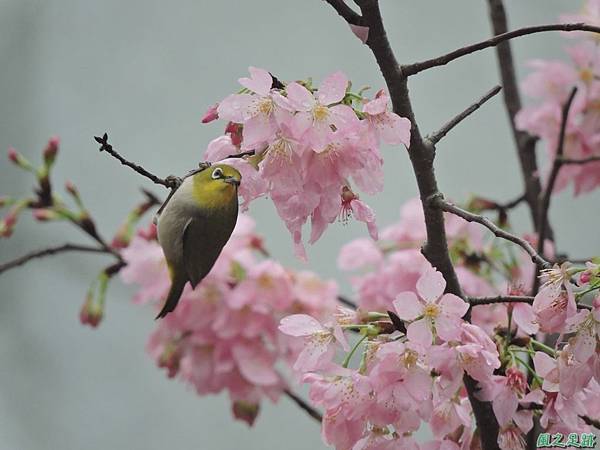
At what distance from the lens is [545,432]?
51 centimetres

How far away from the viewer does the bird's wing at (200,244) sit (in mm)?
450

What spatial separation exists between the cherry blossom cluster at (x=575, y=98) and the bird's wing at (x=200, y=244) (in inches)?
19.8

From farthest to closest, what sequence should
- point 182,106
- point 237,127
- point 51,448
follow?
point 51,448 → point 182,106 → point 237,127

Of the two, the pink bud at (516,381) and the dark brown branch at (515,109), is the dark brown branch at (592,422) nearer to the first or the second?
the pink bud at (516,381)

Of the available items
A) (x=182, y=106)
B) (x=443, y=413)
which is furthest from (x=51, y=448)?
(x=443, y=413)

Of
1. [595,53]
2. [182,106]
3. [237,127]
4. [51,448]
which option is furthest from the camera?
[51,448]

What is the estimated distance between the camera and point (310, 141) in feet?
1.42

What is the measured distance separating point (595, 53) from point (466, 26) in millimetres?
1106

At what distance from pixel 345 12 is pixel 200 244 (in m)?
0.13

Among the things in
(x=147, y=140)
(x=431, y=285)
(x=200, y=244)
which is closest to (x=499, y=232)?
(x=431, y=285)

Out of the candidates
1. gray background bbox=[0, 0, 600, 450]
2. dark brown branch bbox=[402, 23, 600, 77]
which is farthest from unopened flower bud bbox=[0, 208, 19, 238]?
gray background bbox=[0, 0, 600, 450]

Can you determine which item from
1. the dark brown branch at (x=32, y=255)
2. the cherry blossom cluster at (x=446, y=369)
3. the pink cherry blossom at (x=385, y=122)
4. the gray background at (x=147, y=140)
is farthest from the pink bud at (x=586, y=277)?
the gray background at (x=147, y=140)

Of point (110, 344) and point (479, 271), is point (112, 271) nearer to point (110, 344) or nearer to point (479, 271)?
point (479, 271)

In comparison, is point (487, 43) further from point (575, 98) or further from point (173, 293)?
point (575, 98)
